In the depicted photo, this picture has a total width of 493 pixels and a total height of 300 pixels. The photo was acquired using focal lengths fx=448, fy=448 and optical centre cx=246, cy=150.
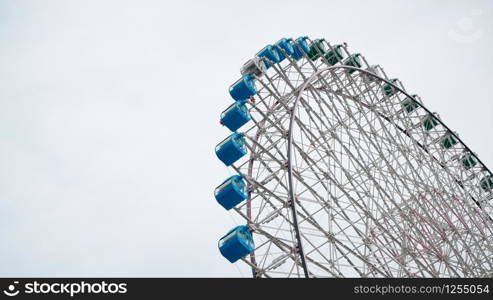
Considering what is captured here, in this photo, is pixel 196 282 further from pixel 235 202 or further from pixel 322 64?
pixel 322 64

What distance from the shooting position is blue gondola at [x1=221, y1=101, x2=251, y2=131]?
14.2 m

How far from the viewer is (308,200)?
13031mm

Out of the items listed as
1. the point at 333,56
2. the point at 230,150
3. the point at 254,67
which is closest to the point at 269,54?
the point at 254,67

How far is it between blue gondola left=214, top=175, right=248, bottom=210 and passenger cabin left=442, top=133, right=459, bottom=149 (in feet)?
44.3

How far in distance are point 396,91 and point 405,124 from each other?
1.50 meters

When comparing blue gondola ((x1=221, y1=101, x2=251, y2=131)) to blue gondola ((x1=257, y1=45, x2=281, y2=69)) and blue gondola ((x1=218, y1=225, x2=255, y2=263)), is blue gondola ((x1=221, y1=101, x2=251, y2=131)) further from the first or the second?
blue gondola ((x1=218, y1=225, x2=255, y2=263))

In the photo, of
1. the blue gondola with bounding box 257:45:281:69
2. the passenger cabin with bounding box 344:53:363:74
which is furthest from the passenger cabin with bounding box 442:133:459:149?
the blue gondola with bounding box 257:45:281:69

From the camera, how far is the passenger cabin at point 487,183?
2369 cm

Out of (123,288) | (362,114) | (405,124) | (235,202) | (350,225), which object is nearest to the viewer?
(123,288)

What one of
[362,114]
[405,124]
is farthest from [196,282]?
[405,124]

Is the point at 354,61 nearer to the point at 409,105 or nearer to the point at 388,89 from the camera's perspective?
the point at 388,89

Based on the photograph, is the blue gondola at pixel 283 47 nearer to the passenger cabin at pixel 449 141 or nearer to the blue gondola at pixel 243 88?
the blue gondola at pixel 243 88

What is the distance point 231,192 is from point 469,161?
16.1m

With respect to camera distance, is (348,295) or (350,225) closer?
(348,295)
